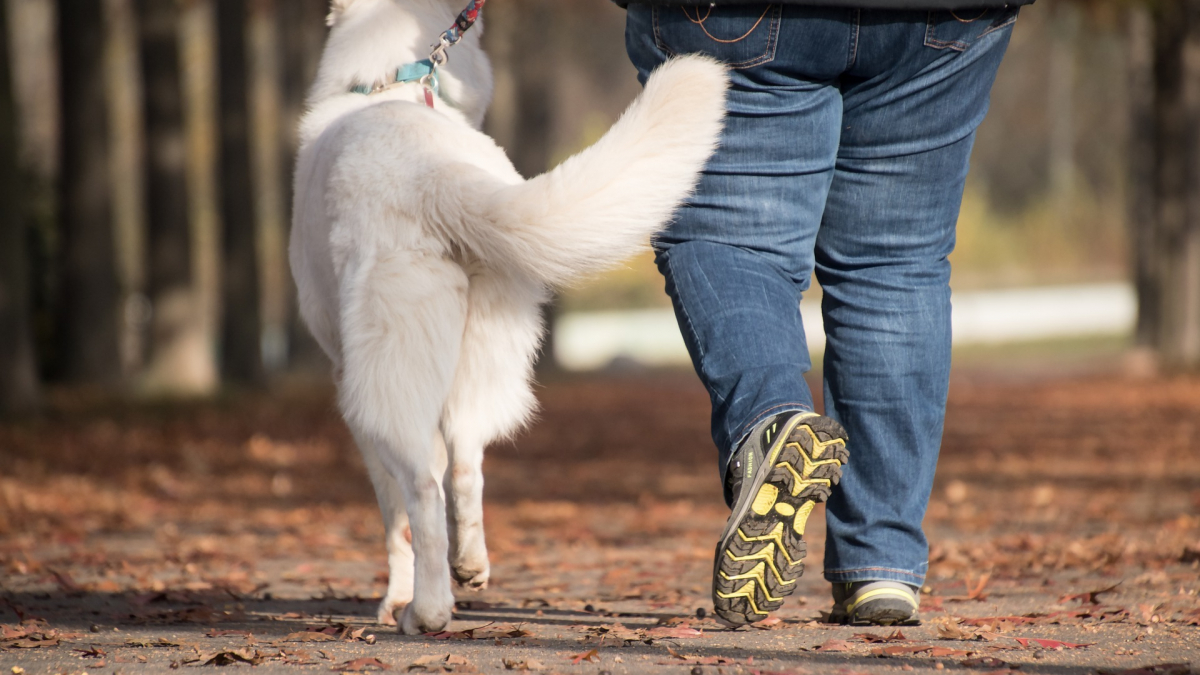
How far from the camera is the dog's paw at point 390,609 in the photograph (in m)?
3.48

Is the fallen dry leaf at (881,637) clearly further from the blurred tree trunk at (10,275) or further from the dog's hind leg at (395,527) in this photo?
the blurred tree trunk at (10,275)

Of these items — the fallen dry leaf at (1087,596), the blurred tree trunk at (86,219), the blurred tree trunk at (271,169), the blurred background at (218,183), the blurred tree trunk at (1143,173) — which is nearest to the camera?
the fallen dry leaf at (1087,596)

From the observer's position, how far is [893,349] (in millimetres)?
3268

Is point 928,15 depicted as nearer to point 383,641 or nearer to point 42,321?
point 383,641

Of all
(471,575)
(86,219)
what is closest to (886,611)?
(471,575)

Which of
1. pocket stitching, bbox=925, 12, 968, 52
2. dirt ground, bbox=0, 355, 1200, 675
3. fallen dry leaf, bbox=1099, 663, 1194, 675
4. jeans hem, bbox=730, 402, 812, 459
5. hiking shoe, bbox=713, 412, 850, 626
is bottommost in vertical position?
dirt ground, bbox=0, 355, 1200, 675

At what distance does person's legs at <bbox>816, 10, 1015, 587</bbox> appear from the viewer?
10.5 ft

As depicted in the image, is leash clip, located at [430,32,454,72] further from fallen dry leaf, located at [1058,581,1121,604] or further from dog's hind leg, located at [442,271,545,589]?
fallen dry leaf, located at [1058,581,1121,604]

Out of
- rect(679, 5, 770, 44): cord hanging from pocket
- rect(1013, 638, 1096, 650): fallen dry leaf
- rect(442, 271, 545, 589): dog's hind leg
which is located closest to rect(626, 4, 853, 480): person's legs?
rect(679, 5, 770, 44): cord hanging from pocket

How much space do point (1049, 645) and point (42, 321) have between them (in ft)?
45.1

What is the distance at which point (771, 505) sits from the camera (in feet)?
9.23

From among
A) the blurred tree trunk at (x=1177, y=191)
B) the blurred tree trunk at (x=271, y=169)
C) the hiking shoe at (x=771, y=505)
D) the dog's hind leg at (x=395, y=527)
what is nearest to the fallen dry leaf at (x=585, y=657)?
the hiking shoe at (x=771, y=505)

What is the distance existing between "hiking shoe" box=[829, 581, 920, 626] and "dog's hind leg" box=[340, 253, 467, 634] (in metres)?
1.01

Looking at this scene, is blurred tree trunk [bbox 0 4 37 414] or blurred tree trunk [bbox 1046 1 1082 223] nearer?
blurred tree trunk [bbox 0 4 37 414]
